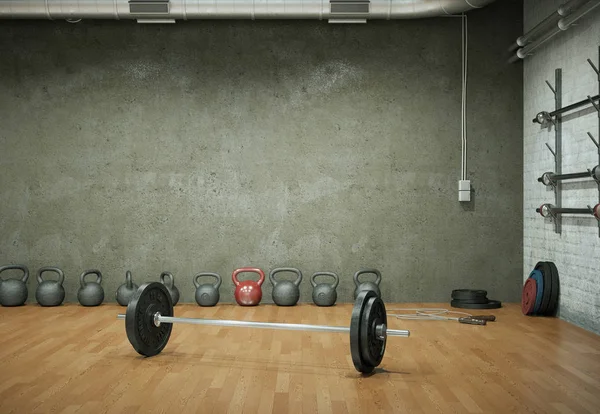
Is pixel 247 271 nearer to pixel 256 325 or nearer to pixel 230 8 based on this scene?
pixel 230 8

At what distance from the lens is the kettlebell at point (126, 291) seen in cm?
701

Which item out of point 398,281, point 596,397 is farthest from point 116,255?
point 596,397

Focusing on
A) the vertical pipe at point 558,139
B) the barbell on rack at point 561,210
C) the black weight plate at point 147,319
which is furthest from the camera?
the vertical pipe at point 558,139

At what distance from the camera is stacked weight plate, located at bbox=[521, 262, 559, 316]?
6.37 m

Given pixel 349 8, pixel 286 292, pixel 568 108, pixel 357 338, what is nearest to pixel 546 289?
pixel 568 108

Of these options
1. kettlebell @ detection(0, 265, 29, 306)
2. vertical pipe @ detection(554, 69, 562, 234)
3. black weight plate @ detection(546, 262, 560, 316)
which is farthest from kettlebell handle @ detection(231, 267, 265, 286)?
vertical pipe @ detection(554, 69, 562, 234)

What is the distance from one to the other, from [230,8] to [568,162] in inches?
133

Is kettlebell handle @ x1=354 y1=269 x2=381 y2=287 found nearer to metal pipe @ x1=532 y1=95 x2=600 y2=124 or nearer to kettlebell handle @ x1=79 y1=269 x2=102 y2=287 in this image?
metal pipe @ x1=532 y1=95 x2=600 y2=124

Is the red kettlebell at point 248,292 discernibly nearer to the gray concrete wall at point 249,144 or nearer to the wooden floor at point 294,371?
the gray concrete wall at point 249,144

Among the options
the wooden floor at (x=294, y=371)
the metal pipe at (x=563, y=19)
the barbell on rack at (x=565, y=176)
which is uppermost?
the metal pipe at (x=563, y=19)

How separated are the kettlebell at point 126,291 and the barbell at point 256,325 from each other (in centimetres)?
222

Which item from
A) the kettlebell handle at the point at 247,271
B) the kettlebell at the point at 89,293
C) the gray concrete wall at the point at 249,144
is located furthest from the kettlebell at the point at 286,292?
the kettlebell at the point at 89,293

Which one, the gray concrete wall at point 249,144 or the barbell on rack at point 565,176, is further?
the gray concrete wall at point 249,144

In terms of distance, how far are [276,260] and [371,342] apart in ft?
11.2
